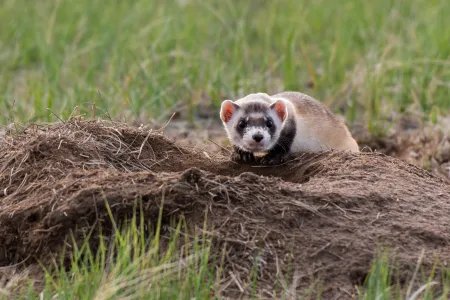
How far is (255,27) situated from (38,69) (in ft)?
9.81

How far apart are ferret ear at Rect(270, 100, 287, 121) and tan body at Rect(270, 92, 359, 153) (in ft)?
0.70

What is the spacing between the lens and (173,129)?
9.70 m

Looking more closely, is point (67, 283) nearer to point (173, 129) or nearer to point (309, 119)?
point (309, 119)

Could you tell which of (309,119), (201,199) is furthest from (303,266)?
(309,119)

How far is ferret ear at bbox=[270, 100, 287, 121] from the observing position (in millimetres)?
6762

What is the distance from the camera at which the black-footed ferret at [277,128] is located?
6.75 meters

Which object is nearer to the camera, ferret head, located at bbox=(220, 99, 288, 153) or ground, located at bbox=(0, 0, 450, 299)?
ground, located at bbox=(0, 0, 450, 299)

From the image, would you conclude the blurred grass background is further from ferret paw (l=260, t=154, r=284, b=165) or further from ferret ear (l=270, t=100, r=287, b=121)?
ferret ear (l=270, t=100, r=287, b=121)

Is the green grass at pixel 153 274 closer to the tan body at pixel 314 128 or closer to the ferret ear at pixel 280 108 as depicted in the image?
the ferret ear at pixel 280 108

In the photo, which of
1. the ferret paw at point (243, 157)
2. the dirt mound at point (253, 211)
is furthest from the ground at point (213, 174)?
the ferret paw at point (243, 157)

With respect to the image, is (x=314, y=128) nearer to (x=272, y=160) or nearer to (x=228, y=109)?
(x=272, y=160)

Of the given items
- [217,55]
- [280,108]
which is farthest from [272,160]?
[217,55]

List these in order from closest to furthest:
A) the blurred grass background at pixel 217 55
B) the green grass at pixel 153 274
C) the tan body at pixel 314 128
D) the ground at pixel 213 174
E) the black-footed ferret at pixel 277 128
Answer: the green grass at pixel 153 274, the ground at pixel 213 174, the black-footed ferret at pixel 277 128, the tan body at pixel 314 128, the blurred grass background at pixel 217 55

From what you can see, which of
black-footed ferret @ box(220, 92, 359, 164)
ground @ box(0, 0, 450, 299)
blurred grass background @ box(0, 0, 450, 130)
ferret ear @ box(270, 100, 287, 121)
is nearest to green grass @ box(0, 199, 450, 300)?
ground @ box(0, 0, 450, 299)
